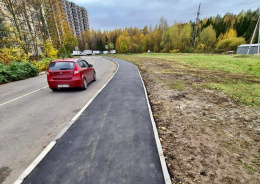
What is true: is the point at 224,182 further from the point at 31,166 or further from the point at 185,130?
the point at 31,166

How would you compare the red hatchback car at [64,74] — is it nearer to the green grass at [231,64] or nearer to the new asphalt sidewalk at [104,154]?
the new asphalt sidewalk at [104,154]

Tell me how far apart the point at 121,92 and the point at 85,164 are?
5.35 metres

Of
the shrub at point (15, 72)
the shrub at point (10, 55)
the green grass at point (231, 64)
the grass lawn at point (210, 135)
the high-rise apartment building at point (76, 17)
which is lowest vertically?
the green grass at point (231, 64)

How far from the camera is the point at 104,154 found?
316cm

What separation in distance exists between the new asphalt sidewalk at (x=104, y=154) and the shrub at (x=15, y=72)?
11170 millimetres

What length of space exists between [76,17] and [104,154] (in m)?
138

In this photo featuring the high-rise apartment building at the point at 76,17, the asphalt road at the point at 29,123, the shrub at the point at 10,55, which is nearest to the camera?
the asphalt road at the point at 29,123

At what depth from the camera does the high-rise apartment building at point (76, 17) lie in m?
108

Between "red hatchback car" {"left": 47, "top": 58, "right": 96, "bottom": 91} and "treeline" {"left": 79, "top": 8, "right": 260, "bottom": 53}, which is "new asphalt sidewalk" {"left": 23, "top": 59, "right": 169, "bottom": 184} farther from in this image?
"treeline" {"left": 79, "top": 8, "right": 260, "bottom": 53}

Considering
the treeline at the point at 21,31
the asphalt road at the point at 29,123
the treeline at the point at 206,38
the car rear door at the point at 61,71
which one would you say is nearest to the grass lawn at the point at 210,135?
the asphalt road at the point at 29,123

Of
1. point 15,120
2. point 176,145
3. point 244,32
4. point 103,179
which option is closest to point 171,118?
point 176,145

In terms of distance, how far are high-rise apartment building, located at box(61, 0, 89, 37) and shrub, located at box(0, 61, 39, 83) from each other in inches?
4024

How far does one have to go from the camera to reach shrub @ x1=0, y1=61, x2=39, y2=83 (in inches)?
469

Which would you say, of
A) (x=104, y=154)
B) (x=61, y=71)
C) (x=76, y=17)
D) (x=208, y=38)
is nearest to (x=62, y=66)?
(x=61, y=71)
